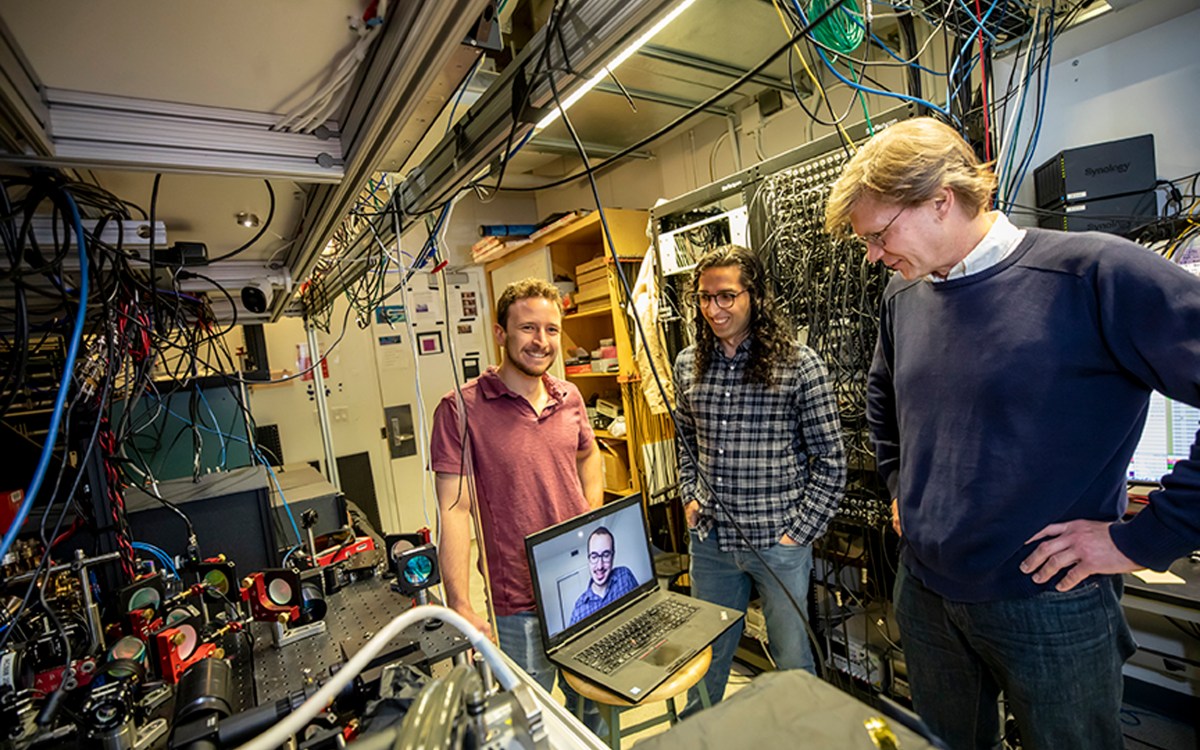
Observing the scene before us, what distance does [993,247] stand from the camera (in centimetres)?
102

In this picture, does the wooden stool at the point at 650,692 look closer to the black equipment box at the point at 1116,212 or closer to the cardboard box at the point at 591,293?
the black equipment box at the point at 1116,212

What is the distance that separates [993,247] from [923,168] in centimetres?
22

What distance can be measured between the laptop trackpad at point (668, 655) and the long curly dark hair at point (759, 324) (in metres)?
0.80

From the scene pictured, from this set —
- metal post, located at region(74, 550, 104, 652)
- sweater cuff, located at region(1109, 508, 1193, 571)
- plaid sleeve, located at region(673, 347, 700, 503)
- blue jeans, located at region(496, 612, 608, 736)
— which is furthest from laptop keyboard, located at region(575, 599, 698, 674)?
metal post, located at region(74, 550, 104, 652)

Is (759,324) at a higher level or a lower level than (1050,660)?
higher

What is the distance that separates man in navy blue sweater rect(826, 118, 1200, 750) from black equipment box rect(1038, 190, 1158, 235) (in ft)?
2.31

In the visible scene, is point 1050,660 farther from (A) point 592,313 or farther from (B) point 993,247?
(A) point 592,313

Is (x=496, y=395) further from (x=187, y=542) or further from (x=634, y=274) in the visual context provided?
(x=634, y=274)

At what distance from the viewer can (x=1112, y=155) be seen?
1.42 m

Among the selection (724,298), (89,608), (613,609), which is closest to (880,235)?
(724,298)

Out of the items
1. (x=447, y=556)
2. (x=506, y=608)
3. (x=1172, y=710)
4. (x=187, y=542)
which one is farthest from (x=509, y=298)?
(x=1172, y=710)

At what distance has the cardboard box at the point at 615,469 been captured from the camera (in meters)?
3.09

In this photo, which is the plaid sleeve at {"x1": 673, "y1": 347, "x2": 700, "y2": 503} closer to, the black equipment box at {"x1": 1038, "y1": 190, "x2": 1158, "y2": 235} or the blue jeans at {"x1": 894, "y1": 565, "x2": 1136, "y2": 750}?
the blue jeans at {"x1": 894, "y1": 565, "x2": 1136, "y2": 750}

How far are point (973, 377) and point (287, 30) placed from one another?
1.29m
